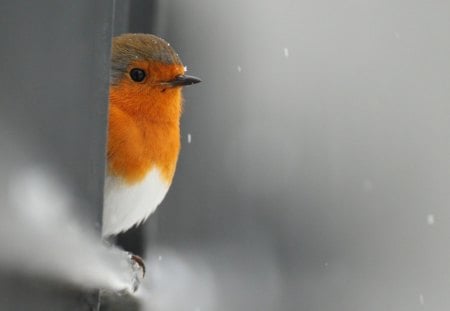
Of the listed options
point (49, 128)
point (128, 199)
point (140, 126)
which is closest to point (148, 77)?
point (140, 126)

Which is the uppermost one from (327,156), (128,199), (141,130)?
(141,130)

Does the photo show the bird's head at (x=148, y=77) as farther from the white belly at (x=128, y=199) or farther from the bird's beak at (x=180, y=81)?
the white belly at (x=128, y=199)

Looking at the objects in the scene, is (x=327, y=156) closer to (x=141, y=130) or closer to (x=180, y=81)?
(x=180, y=81)

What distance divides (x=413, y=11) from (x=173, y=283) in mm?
2077

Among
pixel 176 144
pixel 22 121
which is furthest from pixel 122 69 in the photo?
pixel 22 121

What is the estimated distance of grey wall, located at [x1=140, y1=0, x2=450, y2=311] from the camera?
4.79m

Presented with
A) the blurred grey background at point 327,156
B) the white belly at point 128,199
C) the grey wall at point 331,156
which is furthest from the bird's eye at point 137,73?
the grey wall at point 331,156

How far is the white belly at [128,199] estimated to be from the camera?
2818 millimetres

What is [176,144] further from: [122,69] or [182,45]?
[182,45]

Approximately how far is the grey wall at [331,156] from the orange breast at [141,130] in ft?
4.90

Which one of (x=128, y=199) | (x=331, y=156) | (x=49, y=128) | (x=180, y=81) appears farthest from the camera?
(x=331, y=156)

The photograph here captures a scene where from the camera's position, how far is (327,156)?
5.23 meters

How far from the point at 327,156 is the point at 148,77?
2317mm

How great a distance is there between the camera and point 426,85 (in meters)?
5.35
